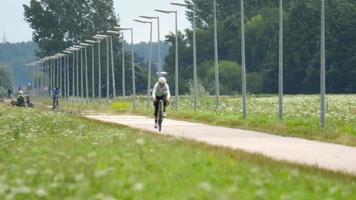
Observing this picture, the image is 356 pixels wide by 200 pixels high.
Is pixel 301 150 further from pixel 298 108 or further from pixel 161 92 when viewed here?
pixel 298 108

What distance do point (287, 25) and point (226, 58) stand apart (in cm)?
2578

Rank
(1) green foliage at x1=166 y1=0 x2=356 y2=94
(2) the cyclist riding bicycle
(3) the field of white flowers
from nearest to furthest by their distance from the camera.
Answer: (2) the cyclist riding bicycle → (3) the field of white flowers → (1) green foliage at x1=166 y1=0 x2=356 y2=94

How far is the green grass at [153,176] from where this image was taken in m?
10.9

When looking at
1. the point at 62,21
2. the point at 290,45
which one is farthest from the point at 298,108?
the point at 62,21

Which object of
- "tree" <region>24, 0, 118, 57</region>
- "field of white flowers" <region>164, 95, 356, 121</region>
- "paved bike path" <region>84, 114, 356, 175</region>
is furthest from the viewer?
"tree" <region>24, 0, 118, 57</region>

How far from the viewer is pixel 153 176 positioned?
1332cm

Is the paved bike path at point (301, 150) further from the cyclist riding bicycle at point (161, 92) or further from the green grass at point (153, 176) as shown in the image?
the cyclist riding bicycle at point (161, 92)

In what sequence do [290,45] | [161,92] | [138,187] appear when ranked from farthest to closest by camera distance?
[290,45], [161,92], [138,187]

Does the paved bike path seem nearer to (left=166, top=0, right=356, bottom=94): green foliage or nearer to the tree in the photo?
(left=166, top=0, right=356, bottom=94): green foliage

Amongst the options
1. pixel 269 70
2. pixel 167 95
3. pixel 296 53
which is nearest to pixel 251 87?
pixel 269 70

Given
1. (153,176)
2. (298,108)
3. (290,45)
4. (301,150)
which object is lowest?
(298,108)

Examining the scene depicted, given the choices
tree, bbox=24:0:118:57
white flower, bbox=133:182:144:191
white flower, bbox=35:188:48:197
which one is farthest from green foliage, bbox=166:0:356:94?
white flower, bbox=35:188:48:197

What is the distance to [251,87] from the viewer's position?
5202 inches

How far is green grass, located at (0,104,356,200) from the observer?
10.9m
